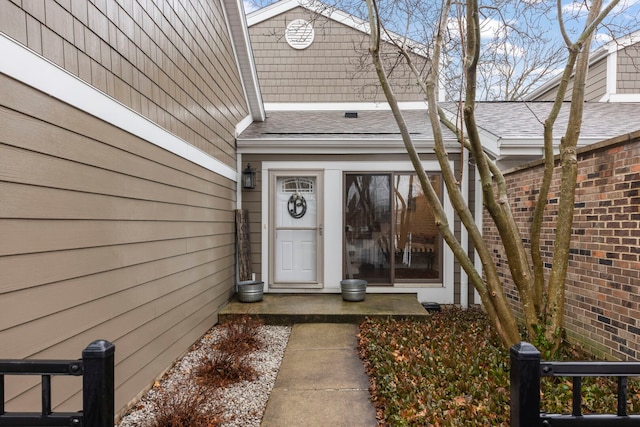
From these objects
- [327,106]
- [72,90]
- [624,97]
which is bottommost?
[72,90]

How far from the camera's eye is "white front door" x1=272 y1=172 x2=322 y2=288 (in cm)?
637

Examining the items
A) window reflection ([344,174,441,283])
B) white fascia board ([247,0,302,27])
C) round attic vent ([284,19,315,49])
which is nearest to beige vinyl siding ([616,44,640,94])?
window reflection ([344,174,441,283])

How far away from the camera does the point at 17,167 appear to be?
188 centimetres

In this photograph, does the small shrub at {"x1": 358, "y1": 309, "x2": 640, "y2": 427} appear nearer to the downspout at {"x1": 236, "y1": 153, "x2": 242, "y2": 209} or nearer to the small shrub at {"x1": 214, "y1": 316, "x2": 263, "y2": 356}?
the small shrub at {"x1": 214, "y1": 316, "x2": 263, "y2": 356}

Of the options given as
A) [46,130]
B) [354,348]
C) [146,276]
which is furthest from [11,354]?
[354,348]

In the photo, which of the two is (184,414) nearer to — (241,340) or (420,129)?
(241,340)

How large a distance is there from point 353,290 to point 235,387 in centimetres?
268

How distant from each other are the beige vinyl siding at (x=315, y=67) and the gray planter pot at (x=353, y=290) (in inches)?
188

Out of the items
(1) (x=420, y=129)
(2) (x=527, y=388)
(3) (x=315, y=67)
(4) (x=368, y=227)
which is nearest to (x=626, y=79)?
(1) (x=420, y=129)

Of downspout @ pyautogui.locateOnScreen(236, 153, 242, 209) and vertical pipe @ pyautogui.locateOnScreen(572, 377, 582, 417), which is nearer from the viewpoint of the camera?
vertical pipe @ pyautogui.locateOnScreen(572, 377, 582, 417)

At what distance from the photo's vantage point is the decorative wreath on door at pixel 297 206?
638cm

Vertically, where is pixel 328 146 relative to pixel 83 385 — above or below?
above

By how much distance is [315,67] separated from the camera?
29.0ft

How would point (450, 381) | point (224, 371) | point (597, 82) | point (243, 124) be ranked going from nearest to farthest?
point (450, 381), point (224, 371), point (243, 124), point (597, 82)
